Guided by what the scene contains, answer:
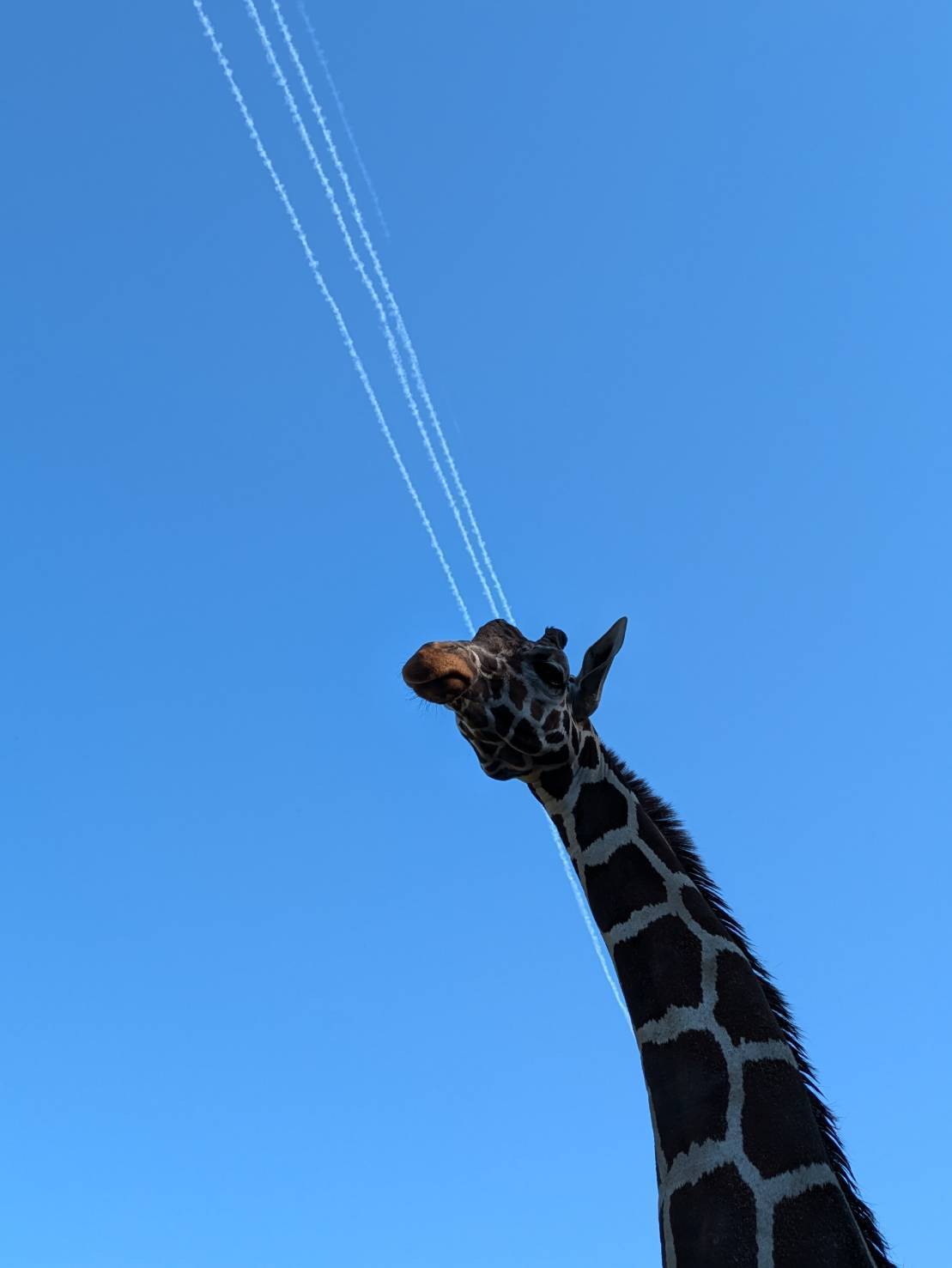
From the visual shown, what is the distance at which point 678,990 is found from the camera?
781cm

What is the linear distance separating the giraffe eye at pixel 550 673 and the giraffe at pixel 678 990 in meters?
0.01

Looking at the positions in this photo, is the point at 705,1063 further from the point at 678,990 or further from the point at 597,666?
the point at 597,666

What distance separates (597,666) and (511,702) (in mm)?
A: 988

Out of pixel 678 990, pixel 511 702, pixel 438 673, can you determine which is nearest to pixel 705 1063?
pixel 678 990

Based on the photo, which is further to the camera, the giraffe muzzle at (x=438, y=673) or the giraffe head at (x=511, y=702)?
the giraffe head at (x=511, y=702)

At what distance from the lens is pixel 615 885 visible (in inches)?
331

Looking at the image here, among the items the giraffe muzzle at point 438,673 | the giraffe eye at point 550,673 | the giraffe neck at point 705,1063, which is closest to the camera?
the giraffe neck at point 705,1063

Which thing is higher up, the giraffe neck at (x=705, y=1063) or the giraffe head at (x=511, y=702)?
the giraffe head at (x=511, y=702)

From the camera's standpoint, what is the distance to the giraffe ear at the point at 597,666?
948 cm

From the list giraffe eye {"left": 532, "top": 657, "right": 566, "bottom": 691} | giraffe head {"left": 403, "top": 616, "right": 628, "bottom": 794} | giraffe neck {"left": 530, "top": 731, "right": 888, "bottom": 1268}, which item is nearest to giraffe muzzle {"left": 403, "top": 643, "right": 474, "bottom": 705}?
giraffe head {"left": 403, "top": 616, "right": 628, "bottom": 794}

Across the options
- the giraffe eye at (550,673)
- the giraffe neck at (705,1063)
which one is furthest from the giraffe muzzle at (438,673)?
the giraffe neck at (705,1063)

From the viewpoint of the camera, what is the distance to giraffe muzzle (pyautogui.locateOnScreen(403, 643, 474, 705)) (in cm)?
845

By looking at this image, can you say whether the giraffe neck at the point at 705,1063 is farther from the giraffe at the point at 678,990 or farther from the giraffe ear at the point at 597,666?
the giraffe ear at the point at 597,666

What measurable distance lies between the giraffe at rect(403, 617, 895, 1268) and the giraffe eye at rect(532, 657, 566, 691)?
0.5 inches
